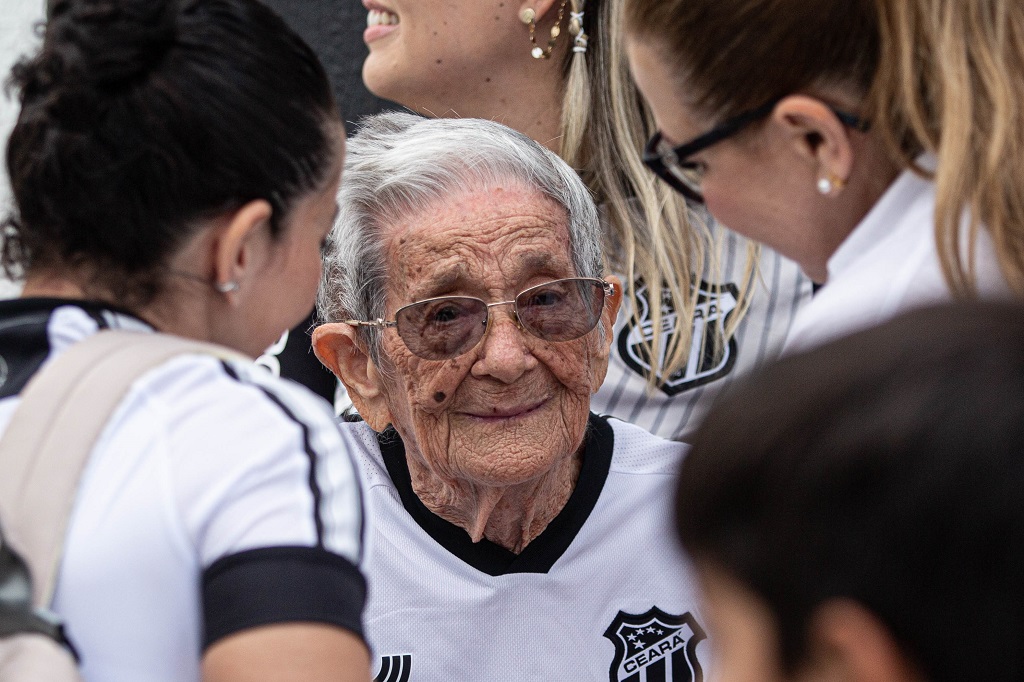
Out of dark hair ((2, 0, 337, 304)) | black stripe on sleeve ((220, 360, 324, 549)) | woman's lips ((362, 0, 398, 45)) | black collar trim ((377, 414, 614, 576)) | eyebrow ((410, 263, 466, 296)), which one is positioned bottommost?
black collar trim ((377, 414, 614, 576))

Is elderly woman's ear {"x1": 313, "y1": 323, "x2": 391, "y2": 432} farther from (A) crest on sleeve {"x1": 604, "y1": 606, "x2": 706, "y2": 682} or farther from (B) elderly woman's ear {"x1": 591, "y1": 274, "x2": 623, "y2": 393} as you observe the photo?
(A) crest on sleeve {"x1": 604, "y1": 606, "x2": 706, "y2": 682}

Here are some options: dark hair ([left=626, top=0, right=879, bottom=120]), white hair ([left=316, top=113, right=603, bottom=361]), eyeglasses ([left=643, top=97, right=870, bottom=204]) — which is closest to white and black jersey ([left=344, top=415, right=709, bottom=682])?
white hair ([left=316, top=113, right=603, bottom=361])

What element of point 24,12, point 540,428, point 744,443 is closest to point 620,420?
point 540,428

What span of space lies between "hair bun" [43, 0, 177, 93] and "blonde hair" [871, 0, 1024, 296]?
90 centimetres

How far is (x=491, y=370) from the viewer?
2553 mm

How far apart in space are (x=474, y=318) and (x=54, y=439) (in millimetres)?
1309

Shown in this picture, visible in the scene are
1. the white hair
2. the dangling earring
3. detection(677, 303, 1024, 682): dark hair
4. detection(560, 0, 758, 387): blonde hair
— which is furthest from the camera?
the dangling earring

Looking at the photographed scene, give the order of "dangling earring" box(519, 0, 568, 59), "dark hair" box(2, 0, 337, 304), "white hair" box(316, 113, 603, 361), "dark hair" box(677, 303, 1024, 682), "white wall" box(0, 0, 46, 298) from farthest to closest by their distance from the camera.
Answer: "white wall" box(0, 0, 46, 298)
"dangling earring" box(519, 0, 568, 59)
"white hair" box(316, 113, 603, 361)
"dark hair" box(2, 0, 337, 304)
"dark hair" box(677, 303, 1024, 682)

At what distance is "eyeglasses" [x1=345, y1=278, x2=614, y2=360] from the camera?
2.56m

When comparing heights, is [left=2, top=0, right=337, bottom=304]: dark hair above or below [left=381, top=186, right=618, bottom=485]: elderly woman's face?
above

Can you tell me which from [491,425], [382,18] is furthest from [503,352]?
[382,18]

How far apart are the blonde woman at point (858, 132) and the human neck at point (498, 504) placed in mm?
950

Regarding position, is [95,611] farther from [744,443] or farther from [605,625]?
[605,625]

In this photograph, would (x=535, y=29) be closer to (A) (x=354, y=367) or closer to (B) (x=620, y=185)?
(B) (x=620, y=185)
